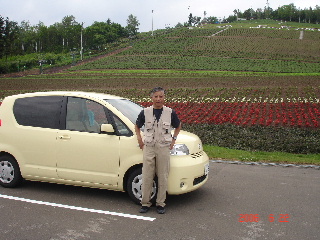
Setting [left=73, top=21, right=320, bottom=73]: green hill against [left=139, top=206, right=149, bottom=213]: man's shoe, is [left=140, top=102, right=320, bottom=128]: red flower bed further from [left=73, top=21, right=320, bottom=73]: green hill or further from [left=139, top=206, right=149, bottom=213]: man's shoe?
[left=73, top=21, right=320, bottom=73]: green hill

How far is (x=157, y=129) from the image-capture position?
227 inches

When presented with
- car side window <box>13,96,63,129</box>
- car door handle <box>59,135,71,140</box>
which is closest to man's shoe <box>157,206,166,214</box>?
car door handle <box>59,135,71,140</box>

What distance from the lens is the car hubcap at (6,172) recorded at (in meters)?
7.11

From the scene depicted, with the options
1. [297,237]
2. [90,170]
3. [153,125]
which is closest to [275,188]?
[297,237]

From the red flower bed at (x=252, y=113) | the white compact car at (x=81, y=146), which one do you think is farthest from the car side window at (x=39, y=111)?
the red flower bed at (x=252, y=113)

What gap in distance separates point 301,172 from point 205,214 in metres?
3.92

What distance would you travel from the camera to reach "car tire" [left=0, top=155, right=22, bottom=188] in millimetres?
7055

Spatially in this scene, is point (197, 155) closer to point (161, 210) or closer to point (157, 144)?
point (157, 144)

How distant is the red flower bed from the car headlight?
31.5ft

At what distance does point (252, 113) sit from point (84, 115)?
1220cm

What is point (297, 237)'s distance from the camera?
16.2 ft

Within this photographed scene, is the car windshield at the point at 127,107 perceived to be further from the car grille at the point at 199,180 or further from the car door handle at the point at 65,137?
the car grille at the point at 199,180

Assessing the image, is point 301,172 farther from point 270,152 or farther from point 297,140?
point 297,140

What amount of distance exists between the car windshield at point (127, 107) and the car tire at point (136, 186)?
0.86 meters
